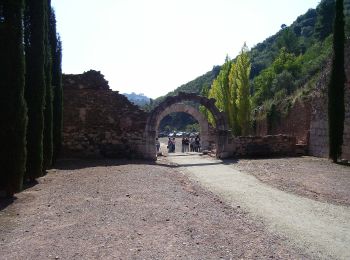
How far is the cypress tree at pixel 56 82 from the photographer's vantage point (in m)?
13.8

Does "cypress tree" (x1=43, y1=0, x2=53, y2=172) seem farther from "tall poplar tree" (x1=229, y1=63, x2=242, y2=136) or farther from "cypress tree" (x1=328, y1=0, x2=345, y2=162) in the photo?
"tall poplar tree" (x1=229, y1=63, x2=242, y2=136)

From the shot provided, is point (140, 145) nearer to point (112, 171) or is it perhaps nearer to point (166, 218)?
point (112, 171)

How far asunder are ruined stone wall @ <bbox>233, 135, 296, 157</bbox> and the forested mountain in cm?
449

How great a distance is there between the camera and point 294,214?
715 centimetres

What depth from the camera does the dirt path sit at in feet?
17.6

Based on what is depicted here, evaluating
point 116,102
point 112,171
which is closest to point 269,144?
point 116,102

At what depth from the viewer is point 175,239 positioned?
17.2 feet

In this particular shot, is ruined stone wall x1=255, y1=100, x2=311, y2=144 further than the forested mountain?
No

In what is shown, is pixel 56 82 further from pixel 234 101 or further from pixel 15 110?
pixel 234 101

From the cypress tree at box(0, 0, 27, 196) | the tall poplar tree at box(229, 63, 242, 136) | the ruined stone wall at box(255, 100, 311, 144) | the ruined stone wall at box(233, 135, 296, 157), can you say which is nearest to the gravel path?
the cypress tree at box(0, 0, 27, 196)

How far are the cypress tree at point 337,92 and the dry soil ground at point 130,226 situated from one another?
7440 millimetres

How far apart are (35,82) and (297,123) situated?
15.7 meters

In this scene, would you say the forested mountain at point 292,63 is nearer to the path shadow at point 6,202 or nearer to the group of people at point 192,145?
the group of people at point 192,145

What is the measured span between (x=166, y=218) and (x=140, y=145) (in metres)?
10.8
